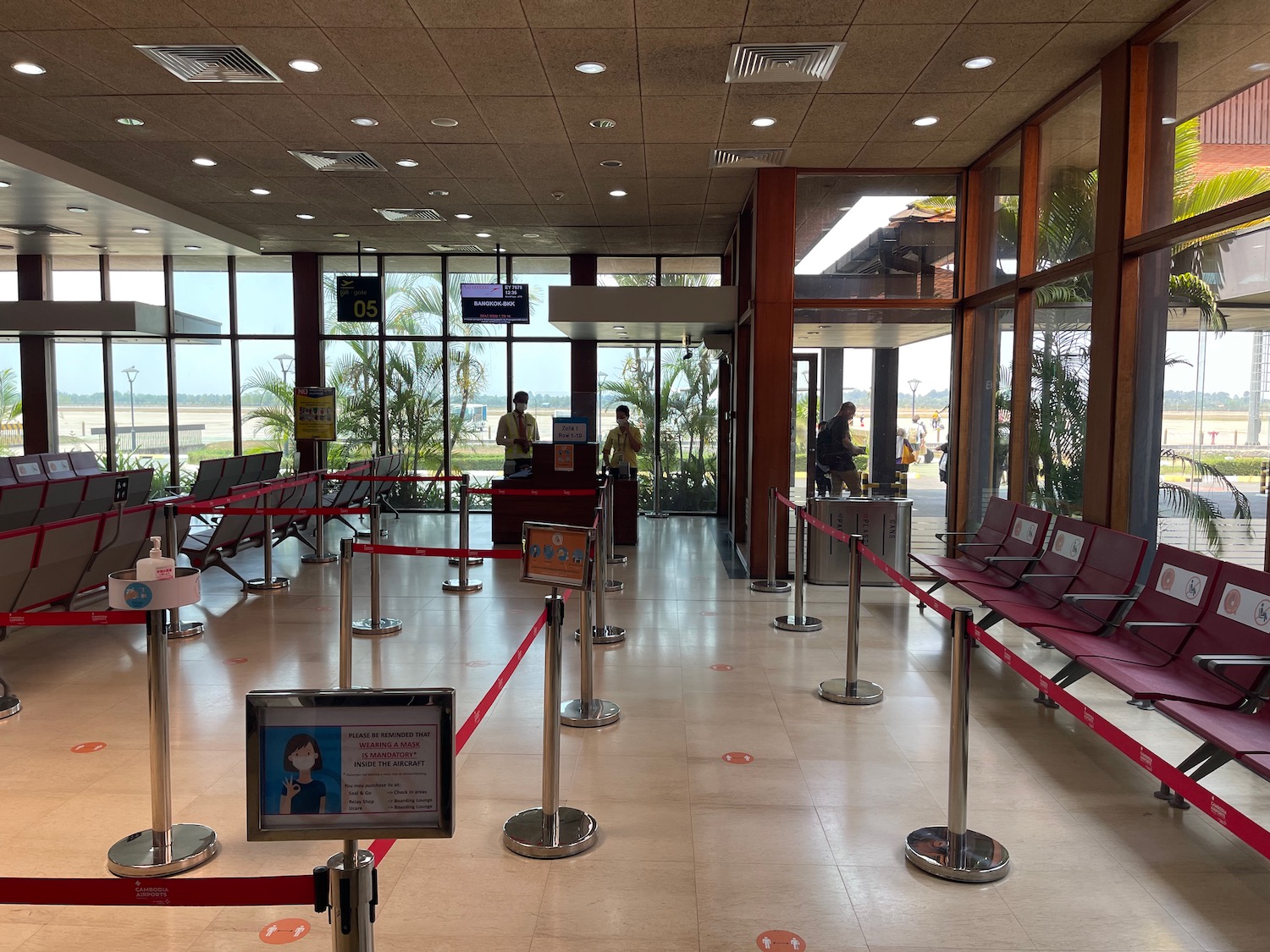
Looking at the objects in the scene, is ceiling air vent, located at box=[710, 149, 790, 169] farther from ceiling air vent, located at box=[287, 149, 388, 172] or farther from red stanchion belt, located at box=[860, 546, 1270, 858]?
red stanchion belt, located at box=[860, 546, 1270, 858]

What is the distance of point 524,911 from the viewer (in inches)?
118

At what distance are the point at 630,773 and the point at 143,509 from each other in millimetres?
4420

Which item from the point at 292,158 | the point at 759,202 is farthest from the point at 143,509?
the point at 759,202

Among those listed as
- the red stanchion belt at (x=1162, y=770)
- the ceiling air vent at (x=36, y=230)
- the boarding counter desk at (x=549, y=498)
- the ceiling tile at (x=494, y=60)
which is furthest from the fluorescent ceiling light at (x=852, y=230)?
the ceiling air vent at (x=36, y=230)

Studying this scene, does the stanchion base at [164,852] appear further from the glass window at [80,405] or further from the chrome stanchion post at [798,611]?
the glass window at [80,405]

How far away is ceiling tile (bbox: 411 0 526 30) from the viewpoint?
4.98m

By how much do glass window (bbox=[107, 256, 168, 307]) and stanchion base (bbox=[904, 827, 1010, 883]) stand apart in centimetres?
1344

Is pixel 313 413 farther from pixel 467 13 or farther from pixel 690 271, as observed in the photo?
pixel 467 13

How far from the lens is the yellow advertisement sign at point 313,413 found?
1274 cm

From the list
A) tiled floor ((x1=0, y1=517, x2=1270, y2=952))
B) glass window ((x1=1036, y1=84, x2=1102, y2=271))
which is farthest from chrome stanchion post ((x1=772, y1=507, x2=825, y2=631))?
glass window ((x1=1036, y1=84, x2=1102, y2=271))

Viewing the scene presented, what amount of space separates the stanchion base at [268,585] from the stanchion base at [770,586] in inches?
165

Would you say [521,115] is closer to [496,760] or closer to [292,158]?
[292,158]

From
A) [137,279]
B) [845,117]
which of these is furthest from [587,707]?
[137,279]

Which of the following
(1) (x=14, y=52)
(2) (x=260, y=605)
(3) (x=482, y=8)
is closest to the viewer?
(3) (x=482, y=8)
